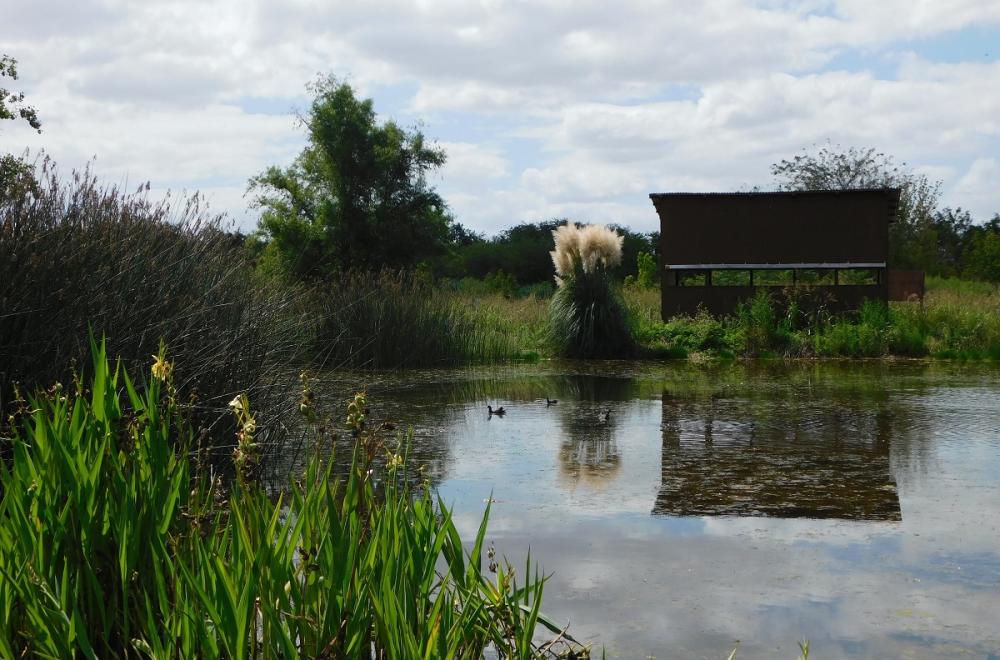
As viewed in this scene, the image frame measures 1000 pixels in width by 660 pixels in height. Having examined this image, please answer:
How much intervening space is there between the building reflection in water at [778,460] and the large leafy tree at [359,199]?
1745 cm

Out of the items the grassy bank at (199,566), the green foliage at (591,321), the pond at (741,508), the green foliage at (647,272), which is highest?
the green foliage at (647,272)

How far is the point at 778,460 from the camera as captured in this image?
8625 mm

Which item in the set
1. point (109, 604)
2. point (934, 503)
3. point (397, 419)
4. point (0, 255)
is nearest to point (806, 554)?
point (934, 503)

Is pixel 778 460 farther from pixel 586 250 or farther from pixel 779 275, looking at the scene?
pixel 779 275

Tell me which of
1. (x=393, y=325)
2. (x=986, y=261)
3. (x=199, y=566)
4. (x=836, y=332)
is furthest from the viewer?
(x=986, y=261)

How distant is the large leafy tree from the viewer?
2909 cm

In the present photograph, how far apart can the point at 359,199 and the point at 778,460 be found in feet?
72.8

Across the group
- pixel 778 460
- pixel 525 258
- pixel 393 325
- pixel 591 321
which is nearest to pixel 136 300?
pixel 778 460

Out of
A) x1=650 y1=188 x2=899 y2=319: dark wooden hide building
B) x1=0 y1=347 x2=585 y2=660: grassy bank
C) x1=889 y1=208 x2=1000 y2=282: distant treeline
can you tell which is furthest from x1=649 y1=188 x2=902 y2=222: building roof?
x1=0 y1=347 x2=585 y2=660: grassy bank

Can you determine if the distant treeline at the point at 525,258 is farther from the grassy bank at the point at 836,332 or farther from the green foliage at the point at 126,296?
the green foliage at the point at 126,296

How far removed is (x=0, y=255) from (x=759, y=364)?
15109mm

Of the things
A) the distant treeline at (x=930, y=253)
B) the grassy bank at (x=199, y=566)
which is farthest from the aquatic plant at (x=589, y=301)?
the distant treeline at (x=930, y=253)

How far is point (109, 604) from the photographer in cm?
343

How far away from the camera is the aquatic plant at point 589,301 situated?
1992cm
